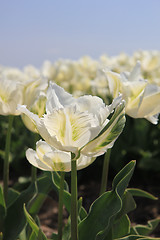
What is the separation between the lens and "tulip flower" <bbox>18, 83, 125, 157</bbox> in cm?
85

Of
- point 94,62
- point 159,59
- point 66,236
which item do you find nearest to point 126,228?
point 66,236

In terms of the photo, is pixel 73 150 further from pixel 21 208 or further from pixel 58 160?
pixel 21 208

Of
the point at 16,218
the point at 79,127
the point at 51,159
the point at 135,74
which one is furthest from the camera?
the point at 16,218

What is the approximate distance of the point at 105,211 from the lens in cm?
110

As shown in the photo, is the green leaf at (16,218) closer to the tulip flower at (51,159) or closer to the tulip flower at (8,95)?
the tulip flower at (8,95)

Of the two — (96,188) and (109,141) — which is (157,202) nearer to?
(96,188)

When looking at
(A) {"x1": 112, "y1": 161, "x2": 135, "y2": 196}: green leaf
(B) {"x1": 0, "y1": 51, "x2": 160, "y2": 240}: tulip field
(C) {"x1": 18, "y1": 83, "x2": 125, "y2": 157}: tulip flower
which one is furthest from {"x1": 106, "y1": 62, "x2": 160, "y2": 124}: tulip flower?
(C) {"x1": 18, "y1": 83, "x2": 125, "y2": 157}: tulip flower

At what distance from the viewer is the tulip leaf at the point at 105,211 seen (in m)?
1.07

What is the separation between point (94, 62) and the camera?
4754mm

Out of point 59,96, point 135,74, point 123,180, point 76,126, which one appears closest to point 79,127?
point 76,126

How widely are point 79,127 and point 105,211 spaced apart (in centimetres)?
35

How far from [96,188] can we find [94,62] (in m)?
2.13

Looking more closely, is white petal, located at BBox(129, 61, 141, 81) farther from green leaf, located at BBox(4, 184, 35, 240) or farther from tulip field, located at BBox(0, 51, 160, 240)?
green leaf, located at BBox(4, 184, 35, 240)

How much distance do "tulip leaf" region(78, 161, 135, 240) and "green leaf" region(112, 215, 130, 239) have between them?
0.75ft
